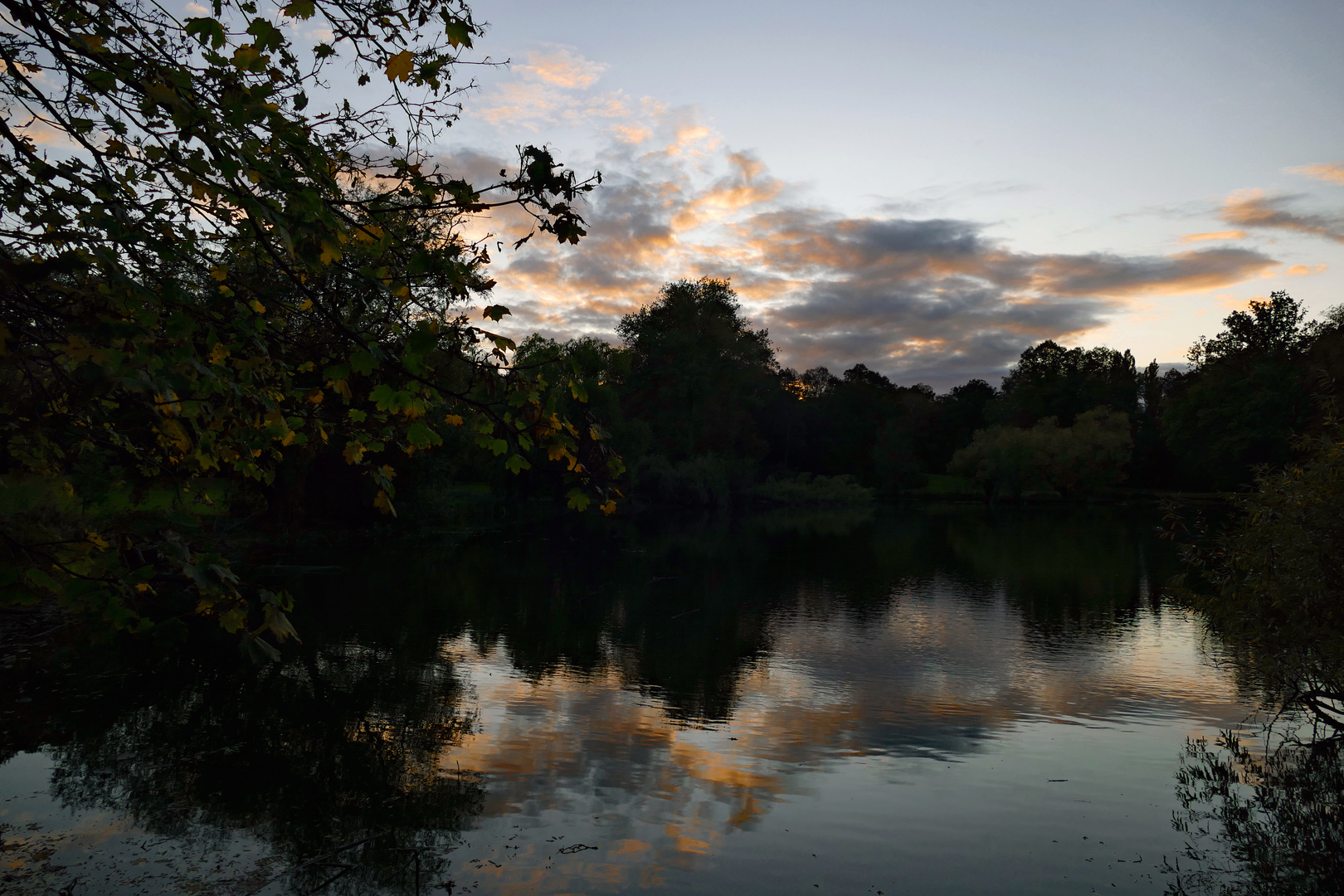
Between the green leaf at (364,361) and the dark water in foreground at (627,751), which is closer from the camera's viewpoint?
the green leaf at (364,361)

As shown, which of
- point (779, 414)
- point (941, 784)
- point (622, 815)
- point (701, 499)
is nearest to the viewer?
point (622, 815)

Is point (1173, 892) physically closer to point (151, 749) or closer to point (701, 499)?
point (151, 749)

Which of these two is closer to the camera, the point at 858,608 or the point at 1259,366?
the point at 858,608

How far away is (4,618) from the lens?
1444 centimetres

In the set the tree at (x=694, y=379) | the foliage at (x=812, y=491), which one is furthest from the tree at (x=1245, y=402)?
the tree at (x=694, y=379)

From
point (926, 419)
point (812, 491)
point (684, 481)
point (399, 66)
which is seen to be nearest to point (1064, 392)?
point (926, 419)

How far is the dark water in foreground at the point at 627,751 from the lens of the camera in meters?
6.53

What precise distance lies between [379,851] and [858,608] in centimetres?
1456

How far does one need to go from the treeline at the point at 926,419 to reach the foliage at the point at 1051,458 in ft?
0.46

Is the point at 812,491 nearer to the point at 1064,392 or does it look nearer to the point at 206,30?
the point at 1064,392

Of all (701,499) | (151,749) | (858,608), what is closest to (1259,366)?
(701,499)

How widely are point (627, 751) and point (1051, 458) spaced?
209ft

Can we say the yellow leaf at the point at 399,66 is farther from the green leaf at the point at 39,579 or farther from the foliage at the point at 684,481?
→ the foliage at the point at 684,481

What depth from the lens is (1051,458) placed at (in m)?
65.3
